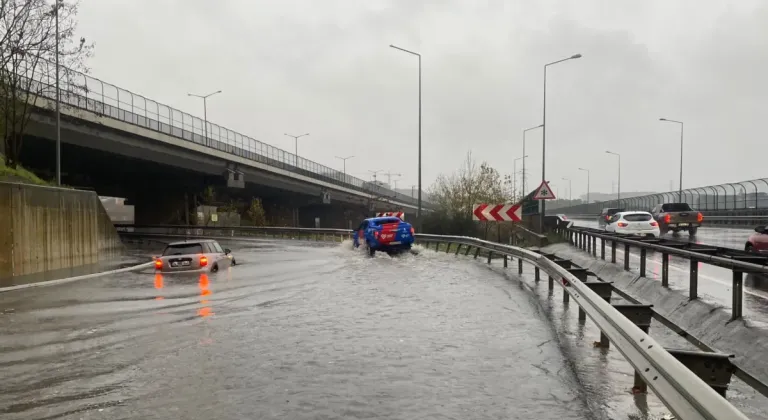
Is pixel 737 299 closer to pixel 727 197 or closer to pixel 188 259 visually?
pixel 188 259

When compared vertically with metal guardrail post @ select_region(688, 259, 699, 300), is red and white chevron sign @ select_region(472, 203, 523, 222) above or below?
above

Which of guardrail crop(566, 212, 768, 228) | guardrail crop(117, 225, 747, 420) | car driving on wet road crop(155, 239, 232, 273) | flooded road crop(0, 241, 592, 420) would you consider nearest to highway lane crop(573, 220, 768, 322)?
guardrail crop(117, 225, 747, 420)

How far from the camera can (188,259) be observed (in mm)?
20359

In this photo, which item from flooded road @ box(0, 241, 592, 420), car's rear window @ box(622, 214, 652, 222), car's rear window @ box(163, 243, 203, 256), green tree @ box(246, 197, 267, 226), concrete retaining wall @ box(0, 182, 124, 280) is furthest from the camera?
green tree @ box(246, 197, 267, 226)

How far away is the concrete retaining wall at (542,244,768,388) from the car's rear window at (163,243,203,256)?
1236cm

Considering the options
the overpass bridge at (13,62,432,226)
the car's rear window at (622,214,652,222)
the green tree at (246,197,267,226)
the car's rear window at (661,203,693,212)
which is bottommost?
the green tree at (246,197,267,226)

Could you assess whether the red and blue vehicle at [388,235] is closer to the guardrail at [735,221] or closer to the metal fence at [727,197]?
the guardrail at [735,221]

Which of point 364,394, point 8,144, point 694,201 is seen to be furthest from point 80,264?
point 694,201

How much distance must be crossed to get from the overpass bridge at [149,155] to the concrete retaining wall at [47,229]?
8.89 metres

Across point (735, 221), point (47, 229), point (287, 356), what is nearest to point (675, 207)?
point (735, 221)

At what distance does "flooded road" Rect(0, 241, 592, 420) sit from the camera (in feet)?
18.9

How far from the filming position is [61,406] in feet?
18.9

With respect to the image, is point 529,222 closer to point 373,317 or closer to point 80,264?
point 80,264

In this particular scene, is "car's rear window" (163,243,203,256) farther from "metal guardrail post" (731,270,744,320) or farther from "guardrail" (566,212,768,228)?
"guardrail" (566,212,768,228)
